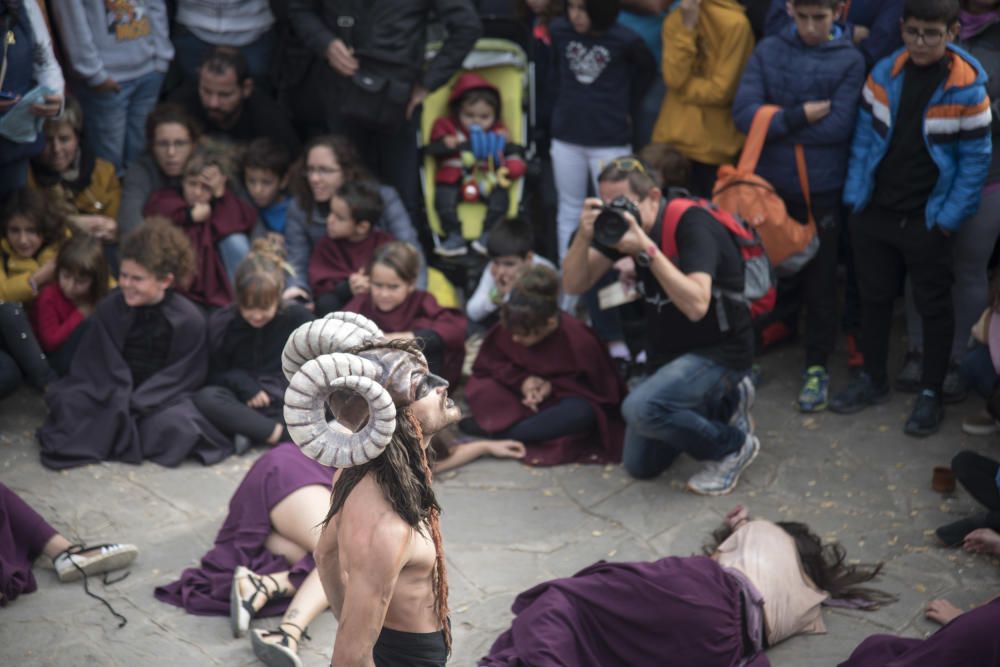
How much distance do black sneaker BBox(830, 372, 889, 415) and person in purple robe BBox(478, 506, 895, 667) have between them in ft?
5.94

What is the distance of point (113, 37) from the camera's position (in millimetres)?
6980

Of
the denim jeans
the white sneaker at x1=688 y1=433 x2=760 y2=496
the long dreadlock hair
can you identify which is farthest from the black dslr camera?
the denim jeans

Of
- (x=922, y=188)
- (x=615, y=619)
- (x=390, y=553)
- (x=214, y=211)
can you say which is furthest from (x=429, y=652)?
(x=214, y=211)

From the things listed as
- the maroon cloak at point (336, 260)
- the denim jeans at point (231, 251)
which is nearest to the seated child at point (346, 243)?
the maroon cloak at point (336, 260)

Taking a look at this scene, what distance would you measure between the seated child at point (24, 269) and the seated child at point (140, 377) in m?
0.33

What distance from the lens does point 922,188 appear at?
5.79 meters

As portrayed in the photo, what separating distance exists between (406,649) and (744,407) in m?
2.76

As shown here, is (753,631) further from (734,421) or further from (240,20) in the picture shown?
(240,20)

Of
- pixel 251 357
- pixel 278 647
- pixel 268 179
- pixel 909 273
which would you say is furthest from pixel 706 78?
pixel 278 647

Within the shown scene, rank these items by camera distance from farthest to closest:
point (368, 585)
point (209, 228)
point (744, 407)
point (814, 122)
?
point (209, 228) < point (814, 122) < point (744, 407) < point (368, 585)

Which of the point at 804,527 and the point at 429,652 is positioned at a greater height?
the point at 429,652

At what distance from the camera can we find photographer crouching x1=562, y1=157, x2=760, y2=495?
514cm

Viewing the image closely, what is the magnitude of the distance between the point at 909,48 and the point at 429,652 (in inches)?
142

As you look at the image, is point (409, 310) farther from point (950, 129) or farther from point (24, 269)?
point (950, 129)
